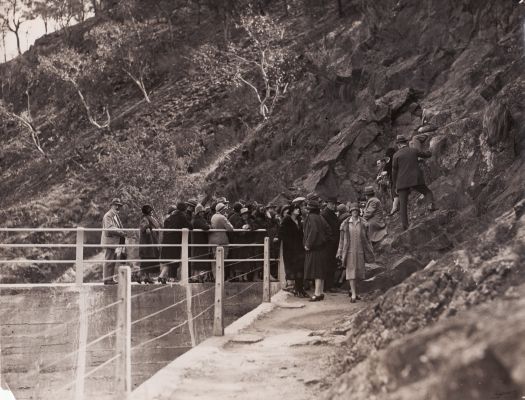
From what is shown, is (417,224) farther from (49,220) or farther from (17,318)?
(49,220)

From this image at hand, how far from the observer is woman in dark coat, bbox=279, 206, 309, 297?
13.2m

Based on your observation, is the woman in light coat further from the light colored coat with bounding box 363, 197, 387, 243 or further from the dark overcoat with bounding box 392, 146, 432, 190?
the light colored coat with bounding box 363, 197, 387, 243

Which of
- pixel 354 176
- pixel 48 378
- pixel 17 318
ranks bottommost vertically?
pixel 48 378

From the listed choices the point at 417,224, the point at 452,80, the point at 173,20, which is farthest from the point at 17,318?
the point at 173,20

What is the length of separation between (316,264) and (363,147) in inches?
365

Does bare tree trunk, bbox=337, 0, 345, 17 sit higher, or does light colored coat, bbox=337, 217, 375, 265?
bare tree trunk, bbox=337, 0, 345, 17

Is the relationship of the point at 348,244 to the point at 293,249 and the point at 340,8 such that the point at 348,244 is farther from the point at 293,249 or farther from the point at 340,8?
the point at 340,8

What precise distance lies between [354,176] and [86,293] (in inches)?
390

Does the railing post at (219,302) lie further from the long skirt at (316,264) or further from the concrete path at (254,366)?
the long skirt at (316,264)

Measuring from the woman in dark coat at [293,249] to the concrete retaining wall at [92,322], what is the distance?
2.19ft

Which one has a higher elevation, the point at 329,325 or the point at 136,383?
the point at 329,325

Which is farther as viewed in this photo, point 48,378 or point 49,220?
point 49,220

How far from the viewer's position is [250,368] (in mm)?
Answer: 6754

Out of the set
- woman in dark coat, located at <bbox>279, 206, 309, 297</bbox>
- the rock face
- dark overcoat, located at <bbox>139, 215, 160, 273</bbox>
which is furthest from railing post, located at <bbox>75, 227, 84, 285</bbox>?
the rock face
